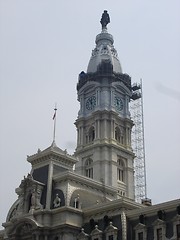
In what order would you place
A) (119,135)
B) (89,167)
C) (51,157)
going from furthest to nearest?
(119,135), (89,167), (51,157)

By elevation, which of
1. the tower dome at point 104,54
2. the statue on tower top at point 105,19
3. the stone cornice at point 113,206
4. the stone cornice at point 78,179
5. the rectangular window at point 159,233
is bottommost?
the rectangular window at point 159,233

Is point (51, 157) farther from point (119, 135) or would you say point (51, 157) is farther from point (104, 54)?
point (104, 54)

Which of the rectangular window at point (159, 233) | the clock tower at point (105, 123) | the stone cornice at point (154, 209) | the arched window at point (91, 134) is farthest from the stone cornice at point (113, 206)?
the arched window at point (91, 134)

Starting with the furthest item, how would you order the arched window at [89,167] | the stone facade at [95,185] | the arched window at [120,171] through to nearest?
the arched window at [120,171], the arched window at [89,167], the stone facade at [95,185]

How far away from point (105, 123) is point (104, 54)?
19.6m

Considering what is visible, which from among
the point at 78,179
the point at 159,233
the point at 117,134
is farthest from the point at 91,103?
the point at 159,233

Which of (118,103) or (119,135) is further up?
(118,103)

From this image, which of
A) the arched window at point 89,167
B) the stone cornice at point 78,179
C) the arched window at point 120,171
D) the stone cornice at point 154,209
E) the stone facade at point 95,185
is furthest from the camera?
the arched window at point 120,171

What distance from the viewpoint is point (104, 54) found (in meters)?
118

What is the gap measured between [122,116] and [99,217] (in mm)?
44008

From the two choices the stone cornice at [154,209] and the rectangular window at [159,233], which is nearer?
the rectangular window at [159,233]

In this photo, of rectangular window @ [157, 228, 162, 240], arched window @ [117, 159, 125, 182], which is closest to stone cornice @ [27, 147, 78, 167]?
arched window @ [117, 159, 125, 182]

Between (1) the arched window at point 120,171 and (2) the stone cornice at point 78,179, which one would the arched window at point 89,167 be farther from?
(2) the stone cornice at point 78,179

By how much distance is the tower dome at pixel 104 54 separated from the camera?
117 metres
